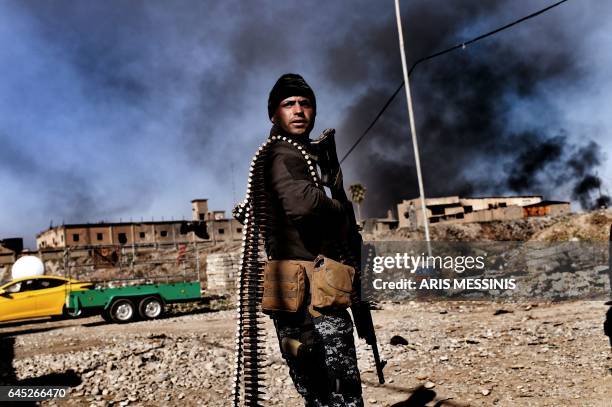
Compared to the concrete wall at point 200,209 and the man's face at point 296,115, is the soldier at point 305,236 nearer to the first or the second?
the man's face at point 296,115

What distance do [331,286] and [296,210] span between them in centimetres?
41

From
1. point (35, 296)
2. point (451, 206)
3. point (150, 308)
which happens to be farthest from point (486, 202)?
point (35, 296)

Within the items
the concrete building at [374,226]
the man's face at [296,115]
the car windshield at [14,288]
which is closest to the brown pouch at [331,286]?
the man's face at [296,115]

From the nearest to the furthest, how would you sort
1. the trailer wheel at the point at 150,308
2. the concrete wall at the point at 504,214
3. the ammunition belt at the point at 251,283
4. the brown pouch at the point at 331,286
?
the brown pouch at the point at 331,286 < the ammunition belt at the point at 251,283 < the trailer wheel at the point at 150,308 < the concrete wall at the point at 504,214

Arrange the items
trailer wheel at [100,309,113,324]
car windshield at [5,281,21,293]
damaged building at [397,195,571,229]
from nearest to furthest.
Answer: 1. trailer wheel at [100,309,113,324]
2. car windshield at [5,281,21,293]
3. damaged building at [397,195,571,229]

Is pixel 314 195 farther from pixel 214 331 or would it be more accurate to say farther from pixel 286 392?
pixel 214 331

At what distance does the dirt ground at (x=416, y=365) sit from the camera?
17.2 ft

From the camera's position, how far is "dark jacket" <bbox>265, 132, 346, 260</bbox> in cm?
248

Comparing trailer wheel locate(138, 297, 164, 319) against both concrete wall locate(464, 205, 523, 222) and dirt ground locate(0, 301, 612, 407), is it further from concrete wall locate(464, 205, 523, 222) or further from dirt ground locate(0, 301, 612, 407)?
concrete wall locate(464, 205, 523, 222)

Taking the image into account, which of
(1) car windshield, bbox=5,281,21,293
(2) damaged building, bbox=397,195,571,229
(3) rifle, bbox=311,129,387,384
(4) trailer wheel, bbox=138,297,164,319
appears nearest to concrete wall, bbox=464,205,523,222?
(2) damaged building, bbox=397,195,571,229

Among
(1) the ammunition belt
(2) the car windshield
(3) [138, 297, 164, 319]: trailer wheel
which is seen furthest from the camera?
(2) the car windshield

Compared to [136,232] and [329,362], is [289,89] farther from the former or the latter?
[136,232]

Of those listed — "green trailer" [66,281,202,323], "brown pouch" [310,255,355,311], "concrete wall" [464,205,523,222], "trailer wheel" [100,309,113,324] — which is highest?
"concrete wall" [464,205,523,222]

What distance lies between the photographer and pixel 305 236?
262cm
